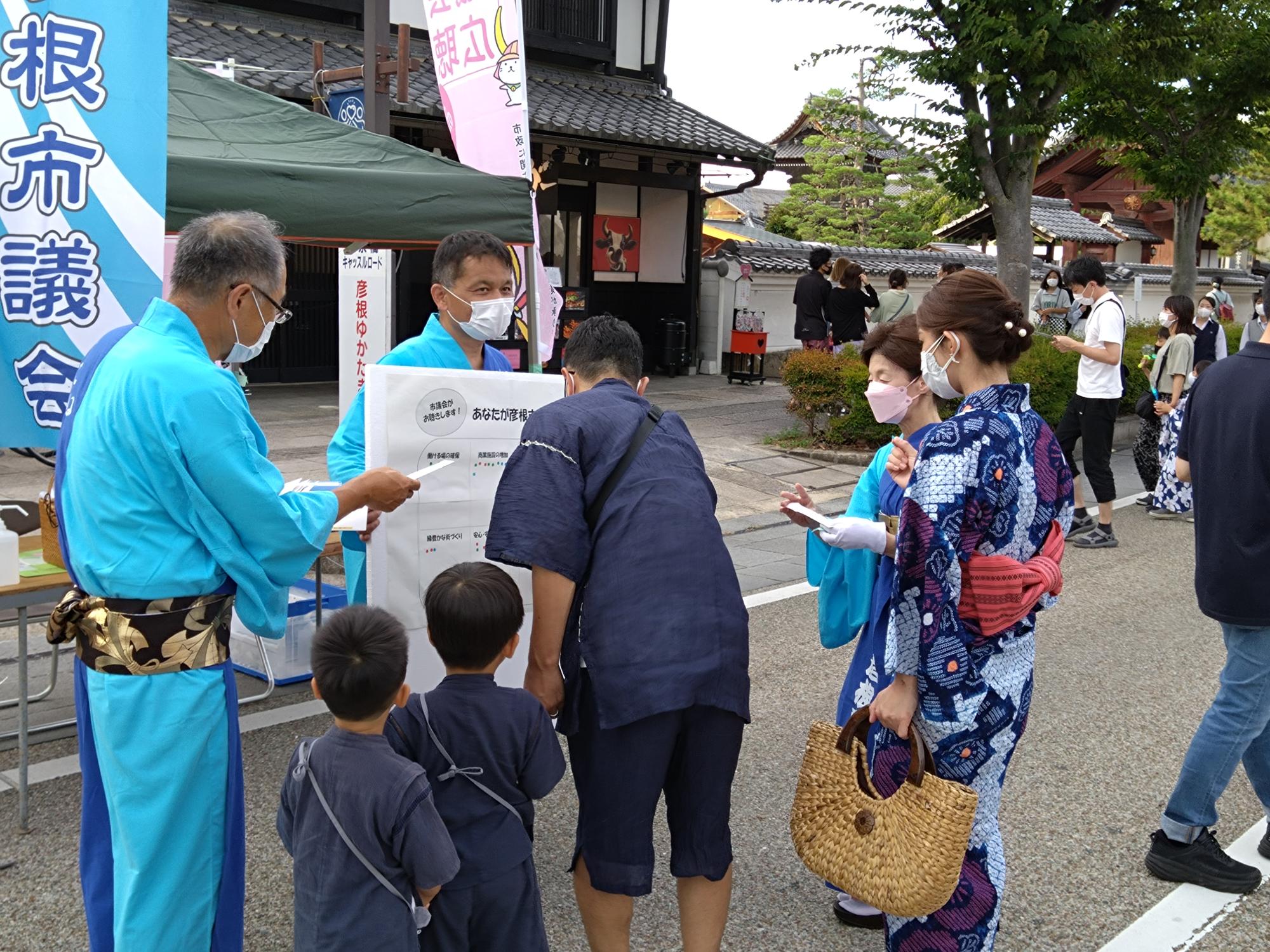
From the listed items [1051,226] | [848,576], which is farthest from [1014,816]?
[1051,226]

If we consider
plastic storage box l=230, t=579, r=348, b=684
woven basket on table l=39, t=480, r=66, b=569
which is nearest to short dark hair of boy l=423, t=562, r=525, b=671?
woven basket on table l=39, t=480, r=66, b=569

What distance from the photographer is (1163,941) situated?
340 centimetres

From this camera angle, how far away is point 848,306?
14.3 m

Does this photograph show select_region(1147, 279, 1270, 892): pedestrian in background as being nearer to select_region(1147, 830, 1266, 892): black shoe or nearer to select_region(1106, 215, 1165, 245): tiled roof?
select_region(1147, 830, 1266, 892): black shoe

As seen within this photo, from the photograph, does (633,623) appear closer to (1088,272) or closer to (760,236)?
(1088,272)

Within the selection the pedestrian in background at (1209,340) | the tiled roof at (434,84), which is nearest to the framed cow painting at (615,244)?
the tiled roof at (434,84)

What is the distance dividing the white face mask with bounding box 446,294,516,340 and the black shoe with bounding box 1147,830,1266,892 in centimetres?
281

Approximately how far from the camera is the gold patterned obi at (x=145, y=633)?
8.43 feet

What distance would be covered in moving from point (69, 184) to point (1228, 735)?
4055 millimetres

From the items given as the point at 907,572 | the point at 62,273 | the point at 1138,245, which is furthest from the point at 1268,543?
the point at 1138,245

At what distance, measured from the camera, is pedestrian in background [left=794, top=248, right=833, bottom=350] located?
14.3 meters

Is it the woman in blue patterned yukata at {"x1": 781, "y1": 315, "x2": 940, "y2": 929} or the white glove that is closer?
the white glove

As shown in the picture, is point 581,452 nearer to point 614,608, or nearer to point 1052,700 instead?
point 614,608

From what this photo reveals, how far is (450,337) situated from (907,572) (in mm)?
2055
